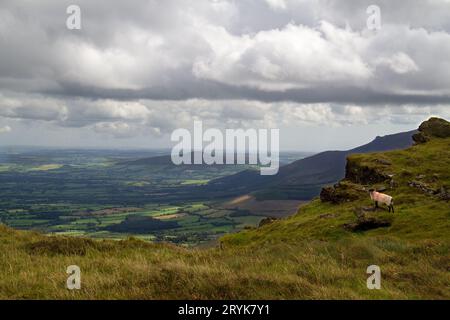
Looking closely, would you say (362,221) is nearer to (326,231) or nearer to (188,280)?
(326,231)

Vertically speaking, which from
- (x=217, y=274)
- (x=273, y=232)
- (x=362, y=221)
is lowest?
(x=273, y=232)

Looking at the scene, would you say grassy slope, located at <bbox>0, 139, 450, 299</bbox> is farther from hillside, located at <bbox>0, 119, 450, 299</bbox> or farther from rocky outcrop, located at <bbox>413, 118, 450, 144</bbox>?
rocky outcrop, located at <bbox>413, 118, 450, 144</bbox>

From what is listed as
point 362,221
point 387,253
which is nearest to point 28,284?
point 387,253

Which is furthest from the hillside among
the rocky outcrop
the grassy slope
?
the rocky outcrop

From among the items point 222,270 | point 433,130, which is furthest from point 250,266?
point 433,130

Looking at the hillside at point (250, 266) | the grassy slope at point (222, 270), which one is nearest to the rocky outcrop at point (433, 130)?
the hillside at point (250, 266)

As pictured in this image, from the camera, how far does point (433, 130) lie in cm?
6128

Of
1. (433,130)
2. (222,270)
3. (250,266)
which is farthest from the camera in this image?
(433,130)

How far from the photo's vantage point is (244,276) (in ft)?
40.4

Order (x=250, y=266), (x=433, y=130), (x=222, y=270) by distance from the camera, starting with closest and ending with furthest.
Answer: (x=222, y=270) → (x=250, y=266) → (x=433, y=130)

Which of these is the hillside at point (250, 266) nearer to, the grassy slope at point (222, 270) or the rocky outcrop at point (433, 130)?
the grassy slope at point (222, 270)

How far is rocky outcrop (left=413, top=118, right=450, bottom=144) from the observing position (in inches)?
2376

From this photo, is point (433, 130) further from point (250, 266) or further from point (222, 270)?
point (222, 270)
